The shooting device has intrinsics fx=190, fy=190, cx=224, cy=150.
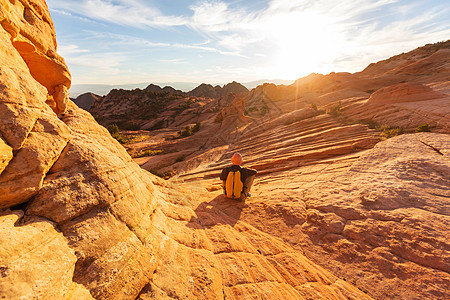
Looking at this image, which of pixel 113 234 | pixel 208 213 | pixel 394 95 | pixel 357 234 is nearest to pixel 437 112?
pixel 394 95

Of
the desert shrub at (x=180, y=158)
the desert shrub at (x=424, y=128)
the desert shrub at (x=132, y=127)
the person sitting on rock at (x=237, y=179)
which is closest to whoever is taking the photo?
the person sitting on rock at (x=237, y=179)

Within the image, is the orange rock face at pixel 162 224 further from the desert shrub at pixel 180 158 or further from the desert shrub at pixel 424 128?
the desert shrub at pixel 180 158

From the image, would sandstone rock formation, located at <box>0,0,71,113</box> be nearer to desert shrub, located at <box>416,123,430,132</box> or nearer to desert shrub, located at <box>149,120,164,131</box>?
desert shrub, located at <box>416,123,430,132</box>

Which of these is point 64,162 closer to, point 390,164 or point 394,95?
point 390,164

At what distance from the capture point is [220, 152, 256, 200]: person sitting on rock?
6.79 metres

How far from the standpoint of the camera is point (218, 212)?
238 inches

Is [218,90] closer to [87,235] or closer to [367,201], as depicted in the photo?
[367,201]

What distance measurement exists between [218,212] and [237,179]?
1368mm

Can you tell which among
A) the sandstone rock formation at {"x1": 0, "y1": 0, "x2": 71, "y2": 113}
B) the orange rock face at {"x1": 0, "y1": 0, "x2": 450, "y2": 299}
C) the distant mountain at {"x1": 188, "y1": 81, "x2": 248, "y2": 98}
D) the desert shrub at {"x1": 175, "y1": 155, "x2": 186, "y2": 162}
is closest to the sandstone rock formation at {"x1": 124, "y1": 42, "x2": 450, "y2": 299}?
the orange rock face at {"x1": 0, "y1": 0, "x2": 450, "y2": 299}

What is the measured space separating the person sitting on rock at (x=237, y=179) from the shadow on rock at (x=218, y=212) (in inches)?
12.6

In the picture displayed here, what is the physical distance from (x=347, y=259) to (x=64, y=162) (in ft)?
18.9

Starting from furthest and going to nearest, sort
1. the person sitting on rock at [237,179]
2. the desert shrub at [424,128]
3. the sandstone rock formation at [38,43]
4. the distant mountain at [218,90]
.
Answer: the distant mountain at [218,90]
the desert shrub at [424,128]
the person sitting on rock at [237,179]
the sandstone rock formation at [38,43]

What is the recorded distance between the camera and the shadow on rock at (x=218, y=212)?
16.6 ft

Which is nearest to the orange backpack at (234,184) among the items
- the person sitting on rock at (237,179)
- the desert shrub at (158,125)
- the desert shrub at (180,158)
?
the person sitting on rock at (237,179)
